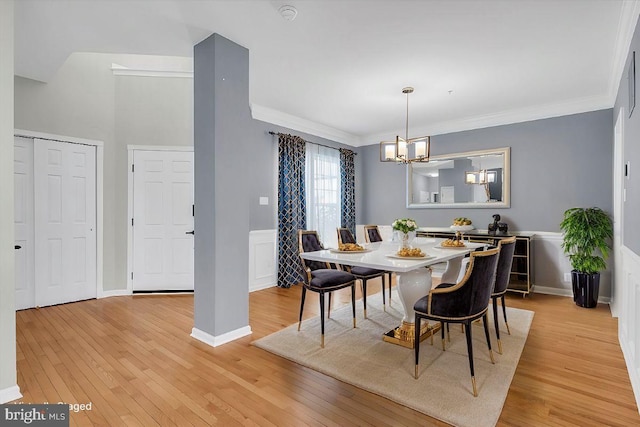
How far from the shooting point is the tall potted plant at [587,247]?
404 centimetres

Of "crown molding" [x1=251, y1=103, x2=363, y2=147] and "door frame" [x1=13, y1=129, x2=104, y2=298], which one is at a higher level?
"crown molding" [x1=251, y1=103, x2=363, y2=147]

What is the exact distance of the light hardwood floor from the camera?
1925mm

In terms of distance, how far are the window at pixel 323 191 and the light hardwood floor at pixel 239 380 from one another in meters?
2.58

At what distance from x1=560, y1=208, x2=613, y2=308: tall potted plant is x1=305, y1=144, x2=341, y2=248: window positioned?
3312mm

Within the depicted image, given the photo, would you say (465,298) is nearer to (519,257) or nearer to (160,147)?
(519,257)

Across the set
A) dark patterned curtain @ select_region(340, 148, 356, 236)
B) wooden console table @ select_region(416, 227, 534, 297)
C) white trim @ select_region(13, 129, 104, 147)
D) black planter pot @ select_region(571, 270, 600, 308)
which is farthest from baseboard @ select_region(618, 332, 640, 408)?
white trim @ select_region(13, 129, 104, 147)

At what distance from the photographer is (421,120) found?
221 inches

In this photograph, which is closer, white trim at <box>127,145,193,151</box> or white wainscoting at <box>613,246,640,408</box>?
white wainscoting at <box>613,246,640,408</box>

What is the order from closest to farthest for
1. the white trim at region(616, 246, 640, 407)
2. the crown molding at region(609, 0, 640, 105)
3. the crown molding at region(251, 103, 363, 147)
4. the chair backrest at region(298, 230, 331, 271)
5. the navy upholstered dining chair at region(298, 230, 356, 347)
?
the white trim at region(616, 246, 640, 407) → the crown molding at region(609, 0, 640, 105) → the navy upholstered dining chair at region(298, 230, 356, 347) → the chair backrest at region(298, 230, 331, 271) → the crown molding at region(251, 103, 363, 147)

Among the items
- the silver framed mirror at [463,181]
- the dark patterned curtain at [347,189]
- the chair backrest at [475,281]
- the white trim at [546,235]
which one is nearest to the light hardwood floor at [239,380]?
the chair backrest at [475,281]

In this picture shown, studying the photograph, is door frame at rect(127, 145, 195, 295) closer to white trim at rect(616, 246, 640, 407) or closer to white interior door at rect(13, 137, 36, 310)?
white interior door at rect(13, 137, 36, 310)

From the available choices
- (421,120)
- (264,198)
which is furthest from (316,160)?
(421,120)

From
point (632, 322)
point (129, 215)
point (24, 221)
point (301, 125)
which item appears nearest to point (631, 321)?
point (632, 322)

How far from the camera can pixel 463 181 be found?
5641 millimetres
